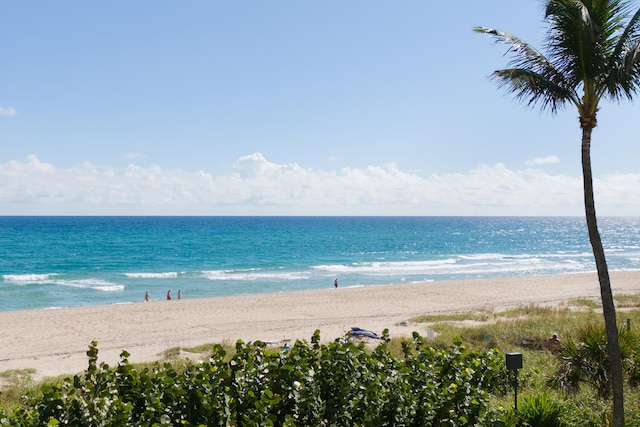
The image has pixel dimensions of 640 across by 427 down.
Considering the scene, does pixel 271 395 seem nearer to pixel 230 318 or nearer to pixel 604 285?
pixel 604 285

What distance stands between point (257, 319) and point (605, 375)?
1920 cm

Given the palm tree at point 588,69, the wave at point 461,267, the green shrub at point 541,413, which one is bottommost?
the wave at point 461,267

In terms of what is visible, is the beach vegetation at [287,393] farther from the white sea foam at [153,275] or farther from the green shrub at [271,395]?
the white sea foam at [153,275]

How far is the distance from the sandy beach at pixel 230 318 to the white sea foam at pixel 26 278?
1857 cm

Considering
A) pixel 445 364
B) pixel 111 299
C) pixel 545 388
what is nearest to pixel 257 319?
pixel 111 299

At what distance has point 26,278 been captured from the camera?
159 feet

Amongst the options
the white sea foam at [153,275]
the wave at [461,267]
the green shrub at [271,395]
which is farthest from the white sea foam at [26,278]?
the green shrub at [271,395]

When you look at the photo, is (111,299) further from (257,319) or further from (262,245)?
(262,245)

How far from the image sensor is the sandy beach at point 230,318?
19625mm

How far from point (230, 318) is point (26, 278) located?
31135 mm

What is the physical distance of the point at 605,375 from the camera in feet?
29.2

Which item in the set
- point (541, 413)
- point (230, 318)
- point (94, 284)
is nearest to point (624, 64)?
point (541, 413)

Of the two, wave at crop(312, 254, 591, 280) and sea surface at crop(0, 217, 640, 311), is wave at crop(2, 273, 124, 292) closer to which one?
sea surface at crop(0, 217, 640, 311)

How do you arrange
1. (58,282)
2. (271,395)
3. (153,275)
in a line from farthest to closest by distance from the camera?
(153,275), (58,282), (271,395)
